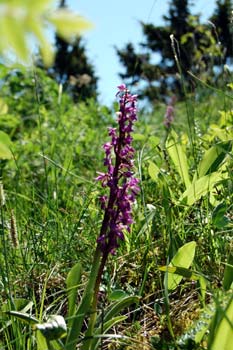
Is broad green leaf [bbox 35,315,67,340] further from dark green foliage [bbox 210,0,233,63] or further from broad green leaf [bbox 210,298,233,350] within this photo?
dark green foliage [bbox 210,0,233,63]

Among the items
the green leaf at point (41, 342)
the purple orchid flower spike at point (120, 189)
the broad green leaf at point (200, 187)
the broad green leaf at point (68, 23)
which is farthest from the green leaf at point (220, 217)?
the broad green leaf at point (68, 23)

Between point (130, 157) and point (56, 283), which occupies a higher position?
point (130, 157)

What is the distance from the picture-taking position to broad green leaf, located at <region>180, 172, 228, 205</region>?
5.85 ft

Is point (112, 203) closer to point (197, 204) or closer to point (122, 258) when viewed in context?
point (122, 258)

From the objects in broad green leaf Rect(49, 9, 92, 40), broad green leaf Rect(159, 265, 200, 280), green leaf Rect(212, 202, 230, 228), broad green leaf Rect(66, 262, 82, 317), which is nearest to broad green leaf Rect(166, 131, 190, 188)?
green leaf Rect(212, 202, 230, 228)

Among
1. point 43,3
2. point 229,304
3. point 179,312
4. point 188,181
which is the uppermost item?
point 43,3

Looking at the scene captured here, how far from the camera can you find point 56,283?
1.72 metres

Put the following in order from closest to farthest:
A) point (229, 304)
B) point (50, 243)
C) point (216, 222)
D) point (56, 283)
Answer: point (229, 304) < point (216, 222) < point (56, 283) < point (50, 243)

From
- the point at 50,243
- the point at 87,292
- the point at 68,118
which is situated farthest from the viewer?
the point at 68,118

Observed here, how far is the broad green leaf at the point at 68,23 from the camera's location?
1.38 feet

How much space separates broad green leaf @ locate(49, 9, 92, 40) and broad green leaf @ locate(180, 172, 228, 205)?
1.37m

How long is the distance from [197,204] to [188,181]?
0.31 feet

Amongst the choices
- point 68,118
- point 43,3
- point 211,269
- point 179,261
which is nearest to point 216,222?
point 211,269

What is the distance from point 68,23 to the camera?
42 cm
